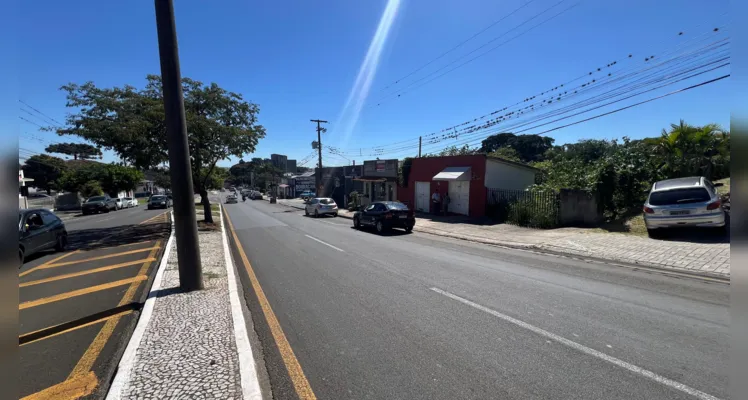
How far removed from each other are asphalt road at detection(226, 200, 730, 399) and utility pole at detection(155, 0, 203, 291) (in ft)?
3.96

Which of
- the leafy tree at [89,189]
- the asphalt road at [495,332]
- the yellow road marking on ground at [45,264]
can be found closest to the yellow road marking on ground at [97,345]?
the asphalt road at [495,332]

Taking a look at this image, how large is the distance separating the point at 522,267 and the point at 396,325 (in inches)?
191

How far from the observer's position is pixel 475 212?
806 inches

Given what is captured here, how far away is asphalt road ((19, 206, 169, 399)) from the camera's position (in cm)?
350

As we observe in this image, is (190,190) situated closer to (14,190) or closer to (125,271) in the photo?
(125,271)

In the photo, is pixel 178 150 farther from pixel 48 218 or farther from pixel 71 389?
pixel 48 218

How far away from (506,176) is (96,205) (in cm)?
3655

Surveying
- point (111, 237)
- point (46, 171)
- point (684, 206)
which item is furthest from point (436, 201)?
point (46, 171)

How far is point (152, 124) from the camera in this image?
15.1 m

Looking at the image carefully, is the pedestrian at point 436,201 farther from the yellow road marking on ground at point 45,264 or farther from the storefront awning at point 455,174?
the yellow road marking on ground at point 45,264

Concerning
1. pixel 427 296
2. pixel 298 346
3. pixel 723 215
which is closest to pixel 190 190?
pixel 298 346

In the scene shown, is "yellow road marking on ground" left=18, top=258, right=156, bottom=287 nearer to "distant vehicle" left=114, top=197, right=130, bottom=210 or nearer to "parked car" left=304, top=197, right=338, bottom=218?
"parked car" left=304, top=197, right=338, bottom=218

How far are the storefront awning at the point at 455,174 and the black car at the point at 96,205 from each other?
3243cm

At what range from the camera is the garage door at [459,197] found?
21156 mm
